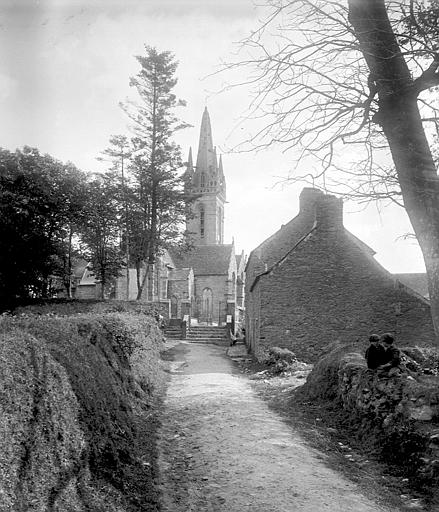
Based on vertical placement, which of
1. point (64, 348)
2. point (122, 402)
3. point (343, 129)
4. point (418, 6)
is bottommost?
point (122, 402)

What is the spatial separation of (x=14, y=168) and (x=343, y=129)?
95.0ft

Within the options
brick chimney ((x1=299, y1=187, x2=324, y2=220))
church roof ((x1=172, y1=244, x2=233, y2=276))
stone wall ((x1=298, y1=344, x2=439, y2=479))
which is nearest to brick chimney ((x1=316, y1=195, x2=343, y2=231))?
brick chimney ((x1=299, y1=187, x2=324, y2=220))

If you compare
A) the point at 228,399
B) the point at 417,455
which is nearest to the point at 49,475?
the point at 417,455

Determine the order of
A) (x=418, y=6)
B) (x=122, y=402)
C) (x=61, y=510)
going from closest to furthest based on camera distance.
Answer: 1. (x=61, y=510)
2. (x=418, y=6)
3. (x=122, y=402)

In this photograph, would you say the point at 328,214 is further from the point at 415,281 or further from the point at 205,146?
the point at 205,146

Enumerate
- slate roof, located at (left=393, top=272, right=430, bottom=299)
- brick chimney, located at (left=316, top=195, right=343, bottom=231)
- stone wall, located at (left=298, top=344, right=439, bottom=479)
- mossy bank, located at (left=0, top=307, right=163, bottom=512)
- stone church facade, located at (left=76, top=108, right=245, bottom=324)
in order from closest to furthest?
mossy bank, located at (left=0, top=307, right=163, bottom=512)
stone wall, located at (left=298, top=344, right=439, bottom=479)
brick chimney, located at (left=316, top=195, right=343, bottom=231)
slate roof, located at (left=393, top=272, right=430, bottom=299)
stone church facade, located at (left=76, top=108, right=245, bottom=324)

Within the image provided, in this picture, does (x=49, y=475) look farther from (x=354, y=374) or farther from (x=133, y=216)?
(x=133, y=216)

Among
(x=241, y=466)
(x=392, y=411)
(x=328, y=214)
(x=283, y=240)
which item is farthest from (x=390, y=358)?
(x=283, y=240)

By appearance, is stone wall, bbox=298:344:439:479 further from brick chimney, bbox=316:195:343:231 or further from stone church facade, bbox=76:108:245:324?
stone church facade, bbox=76:108:245:324

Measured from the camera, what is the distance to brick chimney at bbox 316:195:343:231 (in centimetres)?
1919

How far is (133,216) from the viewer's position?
104 feet

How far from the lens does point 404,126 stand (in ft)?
18.3

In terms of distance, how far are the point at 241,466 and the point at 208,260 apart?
53461mm

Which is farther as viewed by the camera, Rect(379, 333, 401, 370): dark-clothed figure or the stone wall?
Rect(379, 333, 401, 370): dark-clothed figure
